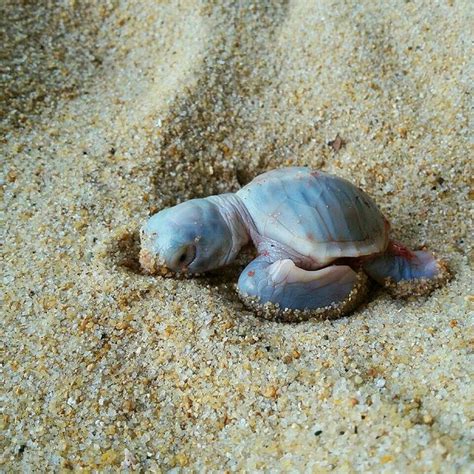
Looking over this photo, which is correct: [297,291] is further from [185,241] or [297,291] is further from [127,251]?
[127,251]

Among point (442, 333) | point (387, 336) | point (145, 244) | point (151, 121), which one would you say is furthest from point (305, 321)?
point (151, 121)

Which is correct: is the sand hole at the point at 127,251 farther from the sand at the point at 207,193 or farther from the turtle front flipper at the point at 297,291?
the turtle front flipper at the point at 297,291

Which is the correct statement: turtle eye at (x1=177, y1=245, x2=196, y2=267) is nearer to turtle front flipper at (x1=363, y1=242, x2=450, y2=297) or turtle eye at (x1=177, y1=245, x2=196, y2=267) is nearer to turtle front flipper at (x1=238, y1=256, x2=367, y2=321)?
turtle front flipper at (x1=238, y1=256, x2=367, y2=321)

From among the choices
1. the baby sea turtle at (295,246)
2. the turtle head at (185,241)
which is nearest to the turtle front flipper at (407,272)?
the baby sea turtle at (295,246)

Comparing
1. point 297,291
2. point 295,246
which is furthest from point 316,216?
point 297,291

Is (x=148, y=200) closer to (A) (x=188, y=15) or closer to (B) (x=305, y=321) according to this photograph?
(B) (x=305, y=321)
